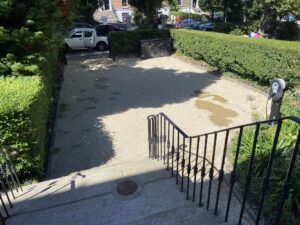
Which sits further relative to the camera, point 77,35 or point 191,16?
point 191,16

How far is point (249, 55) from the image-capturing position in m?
9.29

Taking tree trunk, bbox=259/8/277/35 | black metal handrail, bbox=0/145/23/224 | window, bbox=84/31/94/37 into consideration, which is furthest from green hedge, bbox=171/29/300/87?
tree trunk, bbox=259/8/277/35

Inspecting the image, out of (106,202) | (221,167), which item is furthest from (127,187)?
(221,167)

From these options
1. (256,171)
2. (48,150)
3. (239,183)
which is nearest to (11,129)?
(48,150)

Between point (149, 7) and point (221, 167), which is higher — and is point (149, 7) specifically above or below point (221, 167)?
above

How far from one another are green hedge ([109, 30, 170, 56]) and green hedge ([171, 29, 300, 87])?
2.50 m

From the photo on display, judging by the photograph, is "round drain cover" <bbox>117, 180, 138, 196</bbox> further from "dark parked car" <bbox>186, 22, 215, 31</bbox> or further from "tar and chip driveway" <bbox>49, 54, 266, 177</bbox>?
"dark parked car" <bbox>186, 22, 215, 31</bbox>

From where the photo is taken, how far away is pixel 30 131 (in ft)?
13.1

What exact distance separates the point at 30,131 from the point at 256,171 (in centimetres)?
368

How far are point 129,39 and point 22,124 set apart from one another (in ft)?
39.5

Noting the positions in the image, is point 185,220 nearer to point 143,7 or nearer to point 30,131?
point 30,131

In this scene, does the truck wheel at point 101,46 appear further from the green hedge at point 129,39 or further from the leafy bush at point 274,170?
the leafy bush at point 274,170

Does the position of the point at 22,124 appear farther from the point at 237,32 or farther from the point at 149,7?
the point at 237,32

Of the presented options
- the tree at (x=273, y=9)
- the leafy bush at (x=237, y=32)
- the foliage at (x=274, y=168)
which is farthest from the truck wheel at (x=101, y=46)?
the foliage at (x=274, y=168)
